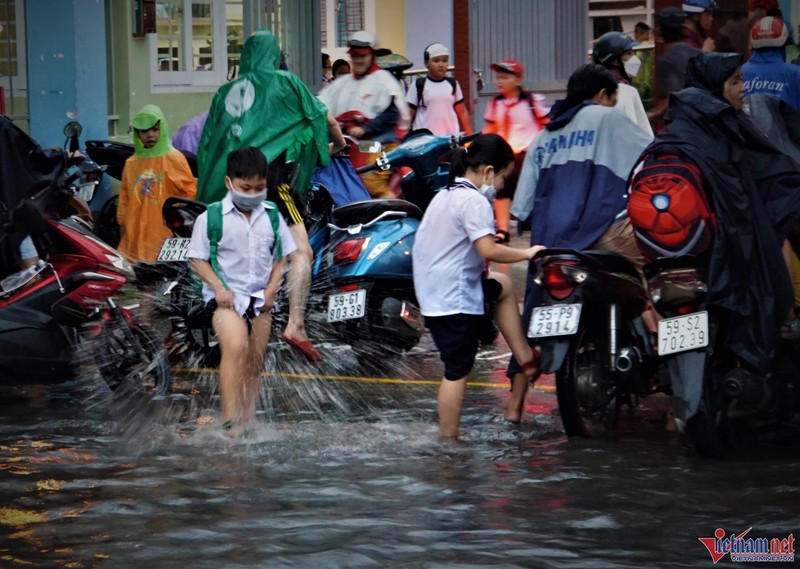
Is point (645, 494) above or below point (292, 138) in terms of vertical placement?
below

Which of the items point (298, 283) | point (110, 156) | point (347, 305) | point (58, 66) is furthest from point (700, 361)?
point (58, 66)

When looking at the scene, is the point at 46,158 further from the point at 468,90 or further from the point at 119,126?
the point at 468,90

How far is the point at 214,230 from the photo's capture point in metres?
7.64

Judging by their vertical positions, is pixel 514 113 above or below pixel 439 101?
below

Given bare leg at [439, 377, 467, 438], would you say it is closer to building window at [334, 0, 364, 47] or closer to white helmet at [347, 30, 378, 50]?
white helmet at [347, 30, 378, 50]

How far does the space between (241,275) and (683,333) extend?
2.28 meters

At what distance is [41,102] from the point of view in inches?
625

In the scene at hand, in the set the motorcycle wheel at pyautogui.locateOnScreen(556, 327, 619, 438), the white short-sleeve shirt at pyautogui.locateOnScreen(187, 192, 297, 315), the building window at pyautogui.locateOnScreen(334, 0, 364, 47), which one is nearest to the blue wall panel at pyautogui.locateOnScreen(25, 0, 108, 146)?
the white short-sleeve shirt at pyautogui.locateOnScreen(187, 192, 297, 315)

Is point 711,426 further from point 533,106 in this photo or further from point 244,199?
point 533,106

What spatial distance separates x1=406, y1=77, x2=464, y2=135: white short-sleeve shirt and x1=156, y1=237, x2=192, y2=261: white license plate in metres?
6.30

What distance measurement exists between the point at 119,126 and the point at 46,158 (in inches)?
331

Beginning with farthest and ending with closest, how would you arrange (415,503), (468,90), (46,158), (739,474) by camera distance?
(468,90) < (46,158) < (739,474) < (415,503)

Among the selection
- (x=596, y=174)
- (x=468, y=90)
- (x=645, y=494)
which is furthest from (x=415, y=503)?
(x=468, y=90)

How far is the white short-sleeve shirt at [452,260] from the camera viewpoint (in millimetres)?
7473
